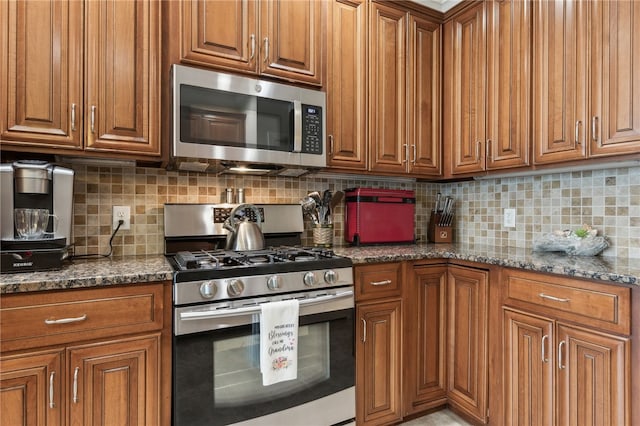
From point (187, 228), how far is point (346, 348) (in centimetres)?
103

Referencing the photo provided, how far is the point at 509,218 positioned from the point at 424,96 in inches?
38.0

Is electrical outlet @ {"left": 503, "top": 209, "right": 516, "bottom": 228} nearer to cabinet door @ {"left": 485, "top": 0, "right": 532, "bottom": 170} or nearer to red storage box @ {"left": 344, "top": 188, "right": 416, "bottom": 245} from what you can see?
cabinet door @ {"left": 485, "top": 0, "right": 532, "bottom": 170}

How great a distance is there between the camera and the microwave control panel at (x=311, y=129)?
1921mm

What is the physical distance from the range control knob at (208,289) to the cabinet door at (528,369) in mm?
1369

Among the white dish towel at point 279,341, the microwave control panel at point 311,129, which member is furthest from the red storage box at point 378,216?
the white dish towel at point 279,341

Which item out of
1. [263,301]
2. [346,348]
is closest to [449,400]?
[346,348]

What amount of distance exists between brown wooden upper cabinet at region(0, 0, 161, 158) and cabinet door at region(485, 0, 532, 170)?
1812mm

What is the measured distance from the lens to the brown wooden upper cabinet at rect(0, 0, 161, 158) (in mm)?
1415

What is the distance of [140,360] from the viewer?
135 cm

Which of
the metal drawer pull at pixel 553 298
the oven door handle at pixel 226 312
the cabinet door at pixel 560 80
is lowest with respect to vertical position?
the oven door handle at pixel 226 312

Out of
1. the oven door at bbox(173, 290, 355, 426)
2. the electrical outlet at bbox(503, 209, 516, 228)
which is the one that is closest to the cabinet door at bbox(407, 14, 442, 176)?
the electrical outlet at bbox(503, 209, 516, 228)

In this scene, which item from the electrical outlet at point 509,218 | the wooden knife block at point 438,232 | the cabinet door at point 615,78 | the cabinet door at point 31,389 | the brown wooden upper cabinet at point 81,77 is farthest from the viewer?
the wooden knife block at point 438,232

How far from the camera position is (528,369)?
164 cm

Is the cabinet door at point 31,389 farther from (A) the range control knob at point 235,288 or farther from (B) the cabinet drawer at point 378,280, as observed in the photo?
(B) the cabinet drawer at point 378,280
